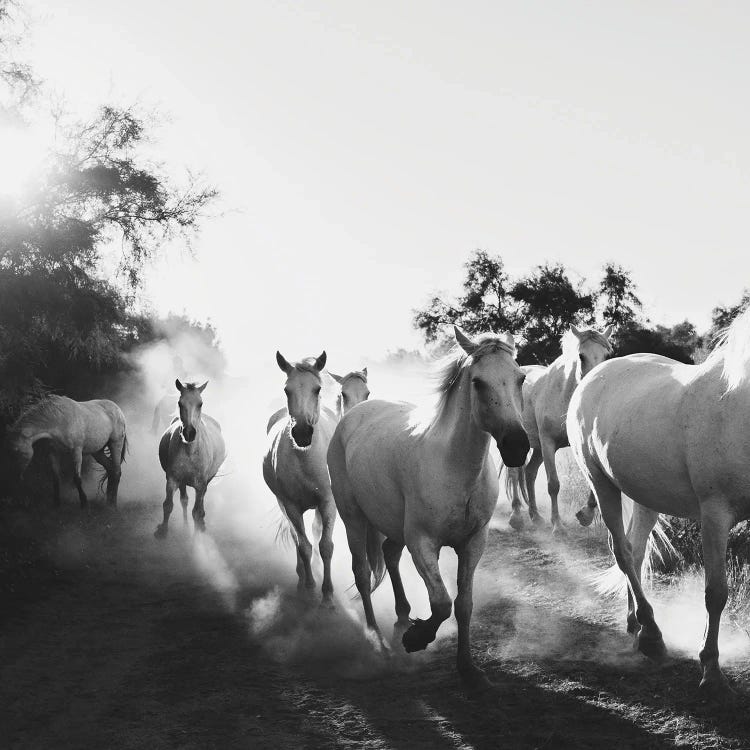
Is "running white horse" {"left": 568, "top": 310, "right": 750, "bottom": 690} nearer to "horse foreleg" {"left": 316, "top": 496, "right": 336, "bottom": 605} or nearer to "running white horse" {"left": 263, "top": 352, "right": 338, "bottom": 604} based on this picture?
"running white horse" {"left": 263, "top": 352, "right": 338, "bottom": 604}

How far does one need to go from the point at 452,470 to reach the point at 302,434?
2.83 meters

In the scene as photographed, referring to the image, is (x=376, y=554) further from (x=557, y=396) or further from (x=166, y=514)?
(x=166, y=514)

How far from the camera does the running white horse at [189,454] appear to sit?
41.3ft

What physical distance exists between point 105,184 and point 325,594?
856 cm

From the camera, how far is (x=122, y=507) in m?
16.7

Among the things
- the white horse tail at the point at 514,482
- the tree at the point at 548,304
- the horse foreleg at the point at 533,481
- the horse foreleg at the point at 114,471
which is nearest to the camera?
the horse foreleg at the point at 533,481

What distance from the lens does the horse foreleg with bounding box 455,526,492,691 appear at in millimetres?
5469

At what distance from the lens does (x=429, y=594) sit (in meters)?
5.34

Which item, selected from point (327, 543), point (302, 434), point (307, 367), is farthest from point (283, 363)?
point (327, 543)

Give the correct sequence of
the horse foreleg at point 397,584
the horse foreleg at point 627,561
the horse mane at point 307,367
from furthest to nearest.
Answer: the horse mane at point 307,367 → the horse foreleg at point 397,584 → the horse foreleg at point 627,561

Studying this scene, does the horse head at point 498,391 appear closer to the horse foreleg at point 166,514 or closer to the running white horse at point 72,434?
the horse foreleg at point 166,514

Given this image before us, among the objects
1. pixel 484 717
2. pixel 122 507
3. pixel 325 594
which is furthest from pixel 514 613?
pixel 122 507

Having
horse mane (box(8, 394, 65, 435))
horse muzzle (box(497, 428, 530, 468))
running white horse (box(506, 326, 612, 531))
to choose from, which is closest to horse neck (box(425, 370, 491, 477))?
horse muzzle (box(497, 428, 530, 468))

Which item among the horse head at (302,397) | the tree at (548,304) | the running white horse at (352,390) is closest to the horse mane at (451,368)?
the horse head at (302,397)
